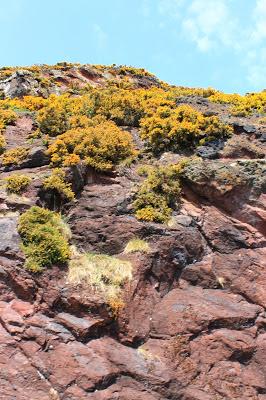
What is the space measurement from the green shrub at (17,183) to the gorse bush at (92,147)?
1.52 meters

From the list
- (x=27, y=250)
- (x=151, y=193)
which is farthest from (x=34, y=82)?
(x=27, y=250)

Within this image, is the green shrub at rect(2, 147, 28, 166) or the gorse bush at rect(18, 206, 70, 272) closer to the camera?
the gorse bush at rect(18, 206, 70, 272)

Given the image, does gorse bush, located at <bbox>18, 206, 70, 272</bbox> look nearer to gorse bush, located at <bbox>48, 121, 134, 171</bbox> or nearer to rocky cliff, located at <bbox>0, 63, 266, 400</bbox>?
rocky cliff, located at <bbox>0, 63, 266, 400</bbox>

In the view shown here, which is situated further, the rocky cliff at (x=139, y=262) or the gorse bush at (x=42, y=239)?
the gorse bush at (x=42, y=239)

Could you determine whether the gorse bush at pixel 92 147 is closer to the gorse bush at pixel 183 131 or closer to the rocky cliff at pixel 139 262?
the rocky cliff at pixel 139 262

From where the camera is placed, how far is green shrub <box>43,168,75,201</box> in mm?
14344

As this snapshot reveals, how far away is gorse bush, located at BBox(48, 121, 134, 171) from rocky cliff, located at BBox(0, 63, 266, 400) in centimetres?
6

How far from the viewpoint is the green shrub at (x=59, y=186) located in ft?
47.1

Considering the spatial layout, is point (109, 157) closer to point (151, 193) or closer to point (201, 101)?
point (151, 193)

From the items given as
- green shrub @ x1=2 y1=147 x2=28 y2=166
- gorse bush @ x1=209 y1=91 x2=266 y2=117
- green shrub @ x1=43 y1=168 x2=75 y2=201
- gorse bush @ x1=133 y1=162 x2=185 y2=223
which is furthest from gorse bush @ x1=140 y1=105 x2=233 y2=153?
green shrub @ x1=2 y1=147 x2=28 y2=166

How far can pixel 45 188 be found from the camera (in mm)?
14281

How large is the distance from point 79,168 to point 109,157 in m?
1.29

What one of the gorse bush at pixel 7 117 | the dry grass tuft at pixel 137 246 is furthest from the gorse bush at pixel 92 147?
the gorse bush at pixel 7 117

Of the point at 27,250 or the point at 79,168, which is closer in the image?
the point at 27,250
